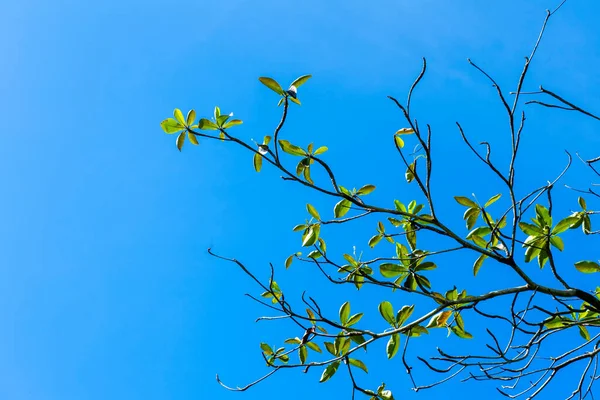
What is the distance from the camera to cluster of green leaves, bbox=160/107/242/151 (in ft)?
9.23

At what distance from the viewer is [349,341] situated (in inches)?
120

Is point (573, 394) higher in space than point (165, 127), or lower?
lower

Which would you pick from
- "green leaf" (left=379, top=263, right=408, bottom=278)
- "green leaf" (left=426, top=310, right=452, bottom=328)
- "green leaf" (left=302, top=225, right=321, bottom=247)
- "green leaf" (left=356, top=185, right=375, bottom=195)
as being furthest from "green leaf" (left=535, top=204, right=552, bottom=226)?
"green leaf" (left=302, top=225, right=321, bottom=247)

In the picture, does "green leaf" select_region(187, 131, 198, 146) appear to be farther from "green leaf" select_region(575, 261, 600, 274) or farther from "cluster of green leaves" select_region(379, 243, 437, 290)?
"green leaf" select_region(575, 261, 600, 274)

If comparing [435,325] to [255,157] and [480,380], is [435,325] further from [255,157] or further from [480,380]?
[255,157]

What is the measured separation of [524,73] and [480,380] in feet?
4.90

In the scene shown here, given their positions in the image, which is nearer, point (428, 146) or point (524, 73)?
point (524, 73)

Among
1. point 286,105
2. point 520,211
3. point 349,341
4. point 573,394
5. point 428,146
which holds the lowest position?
point 573,394

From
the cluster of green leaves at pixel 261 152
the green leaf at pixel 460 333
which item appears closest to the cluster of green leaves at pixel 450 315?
the green leaf at pixel 460 333

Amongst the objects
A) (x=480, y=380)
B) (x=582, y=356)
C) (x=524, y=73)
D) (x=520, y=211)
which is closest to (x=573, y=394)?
(x=582, y=356)

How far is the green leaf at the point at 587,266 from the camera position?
9.08 feet

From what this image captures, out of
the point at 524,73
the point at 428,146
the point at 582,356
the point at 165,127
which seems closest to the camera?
the point at 524,73

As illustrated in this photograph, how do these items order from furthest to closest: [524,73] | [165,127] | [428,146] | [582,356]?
[165,127], [582,356], [428,146], [524,73]

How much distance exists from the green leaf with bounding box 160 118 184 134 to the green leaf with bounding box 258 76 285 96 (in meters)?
0.56
